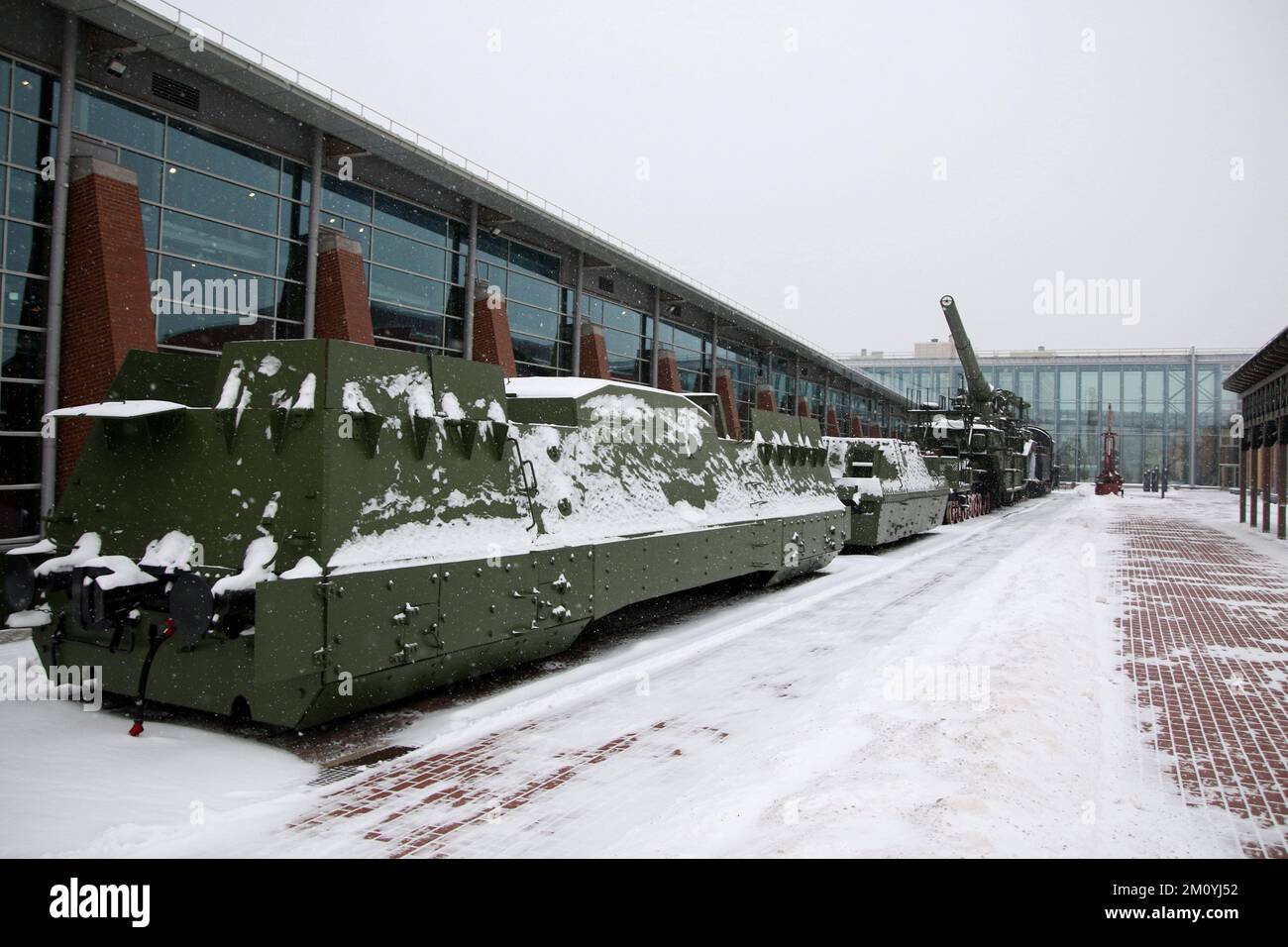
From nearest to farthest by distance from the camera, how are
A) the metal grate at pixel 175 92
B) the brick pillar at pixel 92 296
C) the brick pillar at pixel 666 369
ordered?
the brick pillar at pixel 92 296 → the metal grate at pixel 175 92 → the brick pillar at pixel 666 369

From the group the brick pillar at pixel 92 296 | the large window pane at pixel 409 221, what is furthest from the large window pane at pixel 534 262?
the brick pillar at pixel 92 296

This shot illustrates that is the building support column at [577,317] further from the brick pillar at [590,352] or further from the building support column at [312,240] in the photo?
the building support column at [312,240]

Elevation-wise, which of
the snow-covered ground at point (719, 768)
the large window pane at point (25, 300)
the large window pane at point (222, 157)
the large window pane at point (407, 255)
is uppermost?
the large window pane at point (222, 157)

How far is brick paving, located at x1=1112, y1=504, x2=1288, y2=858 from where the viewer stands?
4.69 m

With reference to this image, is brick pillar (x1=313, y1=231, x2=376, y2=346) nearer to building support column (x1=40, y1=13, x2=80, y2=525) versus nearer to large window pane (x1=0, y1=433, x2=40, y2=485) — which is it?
building support column (x1=40, y1=13, x2=80, y2=525)

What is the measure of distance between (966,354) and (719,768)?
34765 mm

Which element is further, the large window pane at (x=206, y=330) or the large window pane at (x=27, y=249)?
the large window pane at (x=206, y=330)

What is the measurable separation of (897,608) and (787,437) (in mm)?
3316

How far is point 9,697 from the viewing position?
19.8 feet

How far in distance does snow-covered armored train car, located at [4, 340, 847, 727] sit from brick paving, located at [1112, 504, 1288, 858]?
14.6 ft

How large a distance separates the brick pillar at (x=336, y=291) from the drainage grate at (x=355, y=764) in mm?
13083

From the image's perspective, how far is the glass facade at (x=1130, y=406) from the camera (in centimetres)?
7144

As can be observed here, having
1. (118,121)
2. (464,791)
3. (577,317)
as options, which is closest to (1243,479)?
(577,317)

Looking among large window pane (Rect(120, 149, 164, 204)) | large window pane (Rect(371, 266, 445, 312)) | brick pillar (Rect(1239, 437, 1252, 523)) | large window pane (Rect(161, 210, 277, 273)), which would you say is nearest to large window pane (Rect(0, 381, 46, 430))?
large window pane (Rect(161, 210, 277, 273))
